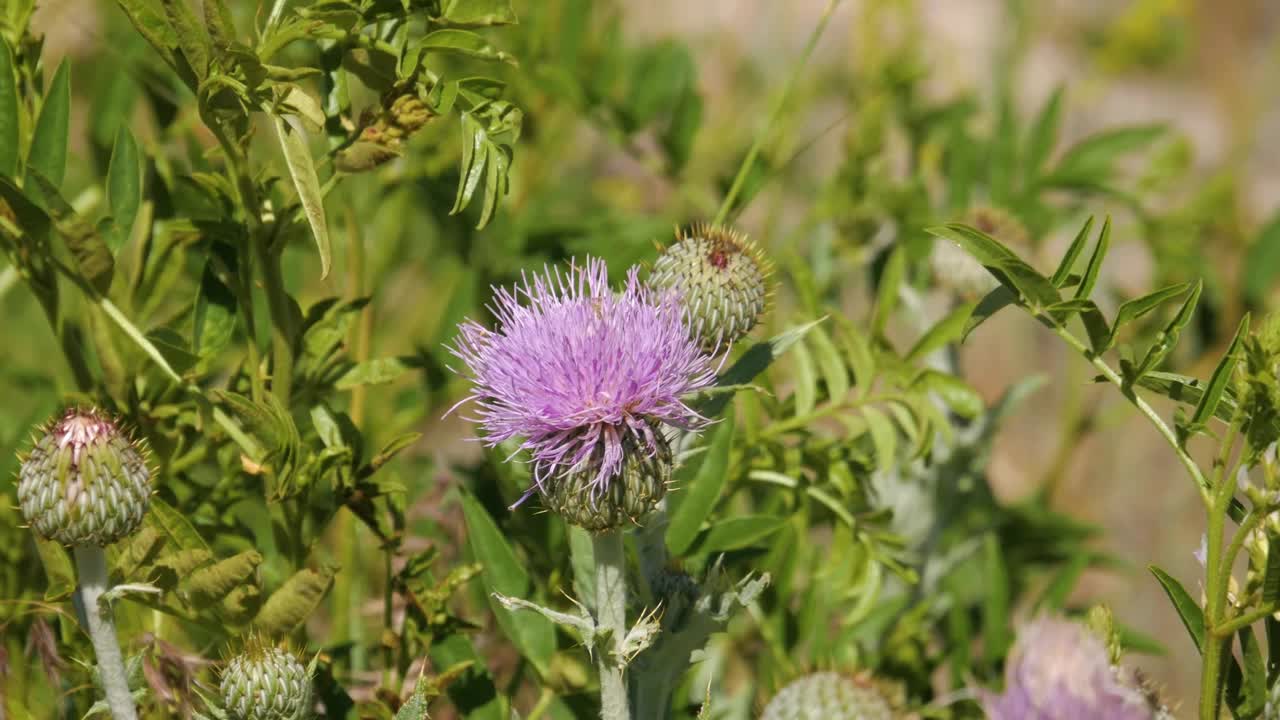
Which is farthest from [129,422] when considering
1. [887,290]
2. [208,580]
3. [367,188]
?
[887,290]

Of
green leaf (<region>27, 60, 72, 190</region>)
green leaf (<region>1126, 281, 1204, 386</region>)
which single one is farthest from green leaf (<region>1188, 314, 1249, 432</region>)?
green leaf (<region>27, 60, 72, 190</region>)

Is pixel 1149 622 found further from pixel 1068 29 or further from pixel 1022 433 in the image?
pixel 1068 29

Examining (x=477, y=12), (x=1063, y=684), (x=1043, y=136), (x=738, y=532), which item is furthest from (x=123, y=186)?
(x=1043, y=136)

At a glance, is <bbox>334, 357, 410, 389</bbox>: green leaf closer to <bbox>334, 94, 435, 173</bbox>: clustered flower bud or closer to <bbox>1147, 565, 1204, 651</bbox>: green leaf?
<bbox>334, 94, 435, 173</bbox>: clustered flower bud

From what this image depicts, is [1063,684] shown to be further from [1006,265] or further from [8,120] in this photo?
[8,120]

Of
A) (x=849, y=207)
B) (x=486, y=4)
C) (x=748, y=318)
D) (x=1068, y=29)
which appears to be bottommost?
(x=1068, y=29)

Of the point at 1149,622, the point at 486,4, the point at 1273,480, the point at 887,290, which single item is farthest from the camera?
the point at 1149,622

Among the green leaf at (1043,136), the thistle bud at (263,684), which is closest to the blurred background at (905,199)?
the green leaf at (1043,136)
